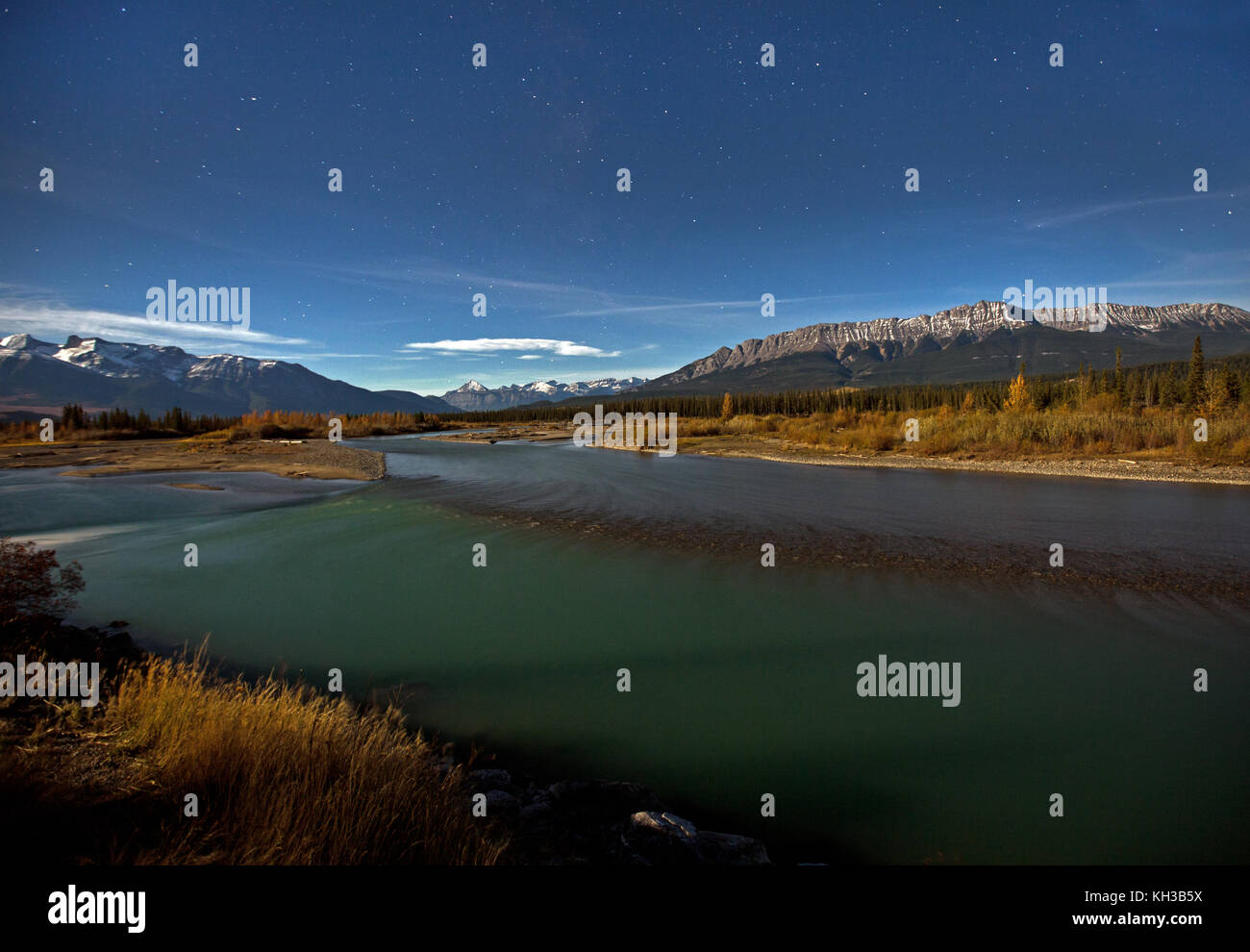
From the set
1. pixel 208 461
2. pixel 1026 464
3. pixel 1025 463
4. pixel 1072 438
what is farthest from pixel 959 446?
pixel 208 461

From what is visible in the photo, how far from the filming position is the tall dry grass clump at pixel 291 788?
130 inches

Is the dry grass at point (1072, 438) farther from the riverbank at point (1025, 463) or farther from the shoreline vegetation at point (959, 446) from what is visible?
the riverbank at point (1025, 463)

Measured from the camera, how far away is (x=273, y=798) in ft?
12.2

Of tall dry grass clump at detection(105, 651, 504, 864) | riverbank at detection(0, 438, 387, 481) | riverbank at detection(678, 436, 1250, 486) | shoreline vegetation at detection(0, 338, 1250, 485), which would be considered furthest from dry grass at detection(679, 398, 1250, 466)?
tall dry grass clump at detection(105, 651, 504, 864)

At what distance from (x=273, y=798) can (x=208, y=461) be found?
44.5m

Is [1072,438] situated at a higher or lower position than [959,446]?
higher

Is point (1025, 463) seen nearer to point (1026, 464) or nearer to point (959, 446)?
point (1026, 464)

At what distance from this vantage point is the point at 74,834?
125 inches

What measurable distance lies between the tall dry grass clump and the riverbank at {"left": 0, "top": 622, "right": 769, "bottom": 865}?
0.04 ft

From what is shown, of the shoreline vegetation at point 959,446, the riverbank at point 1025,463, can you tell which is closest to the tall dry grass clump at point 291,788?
the shoreline vegetation at point 959,446

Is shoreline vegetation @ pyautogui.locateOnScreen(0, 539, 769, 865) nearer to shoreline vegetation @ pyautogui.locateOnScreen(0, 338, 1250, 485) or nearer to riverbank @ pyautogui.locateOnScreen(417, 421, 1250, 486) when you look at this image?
shoreline vegetation @ pyautogui.locateOnScreen(0, 338, 1250, 485)

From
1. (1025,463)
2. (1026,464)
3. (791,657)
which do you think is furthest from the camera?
(1025,463)
